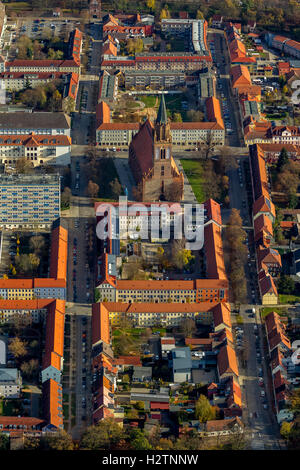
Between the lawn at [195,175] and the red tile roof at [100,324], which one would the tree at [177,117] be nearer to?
the lawn at [195,175]

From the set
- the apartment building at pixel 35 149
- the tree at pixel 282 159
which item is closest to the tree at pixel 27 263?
the apartment building at pixel 35 149

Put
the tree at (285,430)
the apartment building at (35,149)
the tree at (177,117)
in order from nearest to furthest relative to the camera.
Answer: the tree at (285,430) → the apartment building at (35,149) → the tree at (177,117)

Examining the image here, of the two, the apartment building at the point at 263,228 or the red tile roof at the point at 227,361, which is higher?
the apartment building at the point at 263,228

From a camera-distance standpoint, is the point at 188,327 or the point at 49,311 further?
the point at 49,311

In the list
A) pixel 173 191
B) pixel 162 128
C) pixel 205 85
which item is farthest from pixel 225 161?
pixel 205 85

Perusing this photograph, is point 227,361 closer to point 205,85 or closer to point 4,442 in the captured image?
point 4,442

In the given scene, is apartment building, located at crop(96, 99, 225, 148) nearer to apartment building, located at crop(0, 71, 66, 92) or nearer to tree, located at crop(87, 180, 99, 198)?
tree, located at crop(87, 180, 99, 198)

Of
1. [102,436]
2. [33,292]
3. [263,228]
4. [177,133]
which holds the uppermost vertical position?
[177,133]
